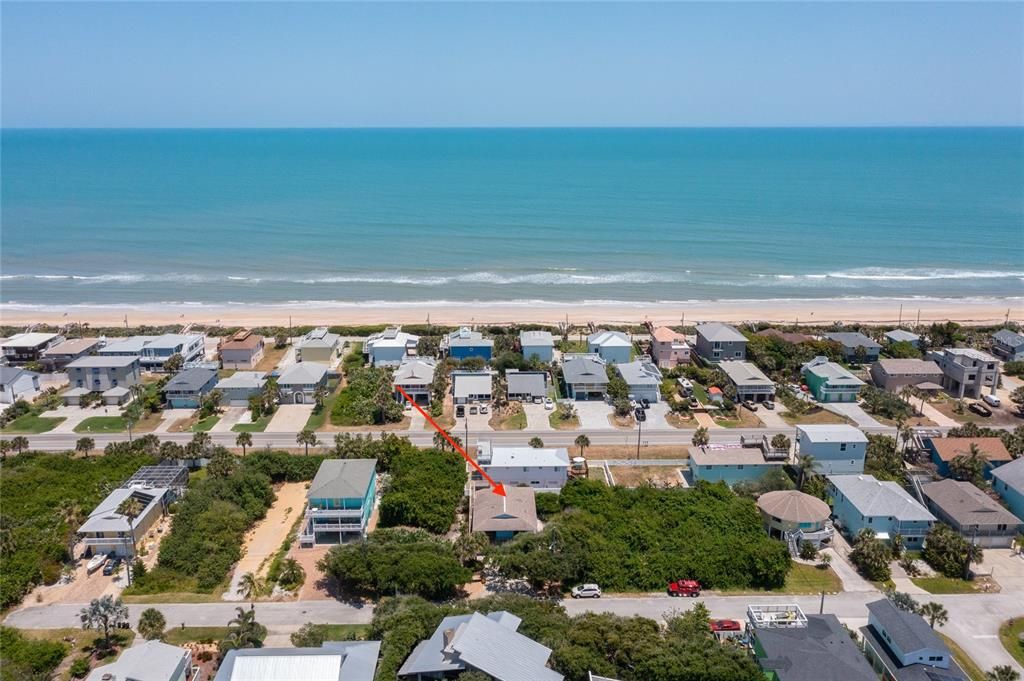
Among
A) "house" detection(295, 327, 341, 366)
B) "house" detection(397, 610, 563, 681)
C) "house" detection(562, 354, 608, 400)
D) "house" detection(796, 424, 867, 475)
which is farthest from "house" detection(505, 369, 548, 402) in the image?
"house" detection(397, 610, 563, 681)

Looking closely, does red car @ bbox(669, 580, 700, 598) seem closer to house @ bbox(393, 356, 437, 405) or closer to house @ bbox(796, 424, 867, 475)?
house @ bbox(796, 424, 867, 475)

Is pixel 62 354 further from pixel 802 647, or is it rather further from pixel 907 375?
pixel 907 375

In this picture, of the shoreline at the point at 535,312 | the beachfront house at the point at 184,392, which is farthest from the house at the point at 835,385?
the beachfront house at the point at 184,392

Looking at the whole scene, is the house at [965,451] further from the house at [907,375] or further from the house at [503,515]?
the house at [503,515]

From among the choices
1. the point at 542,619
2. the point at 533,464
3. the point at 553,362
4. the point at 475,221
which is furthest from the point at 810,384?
the point at 475,221

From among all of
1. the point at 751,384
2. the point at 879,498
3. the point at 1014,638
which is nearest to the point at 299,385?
the point at 751,384

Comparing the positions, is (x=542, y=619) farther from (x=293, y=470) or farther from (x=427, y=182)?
(x=427, y=182)
